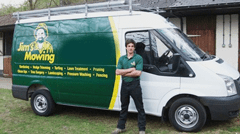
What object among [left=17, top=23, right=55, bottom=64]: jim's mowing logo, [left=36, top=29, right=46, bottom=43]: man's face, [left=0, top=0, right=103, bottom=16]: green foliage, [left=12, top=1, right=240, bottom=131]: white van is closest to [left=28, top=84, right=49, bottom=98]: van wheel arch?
[left=12, top=1, right=240, bottom=131]: white van

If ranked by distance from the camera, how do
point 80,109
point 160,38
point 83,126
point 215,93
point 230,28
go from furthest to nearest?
1. point 230,28
2. point 80,109
3. point 83,126
4. point 160,38
5. point 215,93

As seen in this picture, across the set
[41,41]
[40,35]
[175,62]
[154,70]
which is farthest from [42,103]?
[175,62]

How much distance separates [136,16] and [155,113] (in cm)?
207

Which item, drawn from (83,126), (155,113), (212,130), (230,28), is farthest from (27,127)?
(230,28)

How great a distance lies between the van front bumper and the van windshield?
861mm

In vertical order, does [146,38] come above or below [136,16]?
below

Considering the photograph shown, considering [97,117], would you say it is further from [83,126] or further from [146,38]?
[146,38]

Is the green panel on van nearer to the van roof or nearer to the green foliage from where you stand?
the van roof

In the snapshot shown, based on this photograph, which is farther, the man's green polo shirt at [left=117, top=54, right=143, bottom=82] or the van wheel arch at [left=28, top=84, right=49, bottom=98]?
the van wheel arch at [left=28, top=84, right=49, bottom=98]

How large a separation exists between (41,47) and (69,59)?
35.9 inches

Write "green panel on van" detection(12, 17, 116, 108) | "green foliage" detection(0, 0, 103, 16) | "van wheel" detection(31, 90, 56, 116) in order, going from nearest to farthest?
"green panel on van" detection(12, 17, 116, 108) < "van wheel" detection(31, 90, 56, 116) < "green foliage" detection(0, 0, 103, 16)

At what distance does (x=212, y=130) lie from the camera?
228 inches

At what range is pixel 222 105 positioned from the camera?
213 inches

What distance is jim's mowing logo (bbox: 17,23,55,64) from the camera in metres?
7.15
